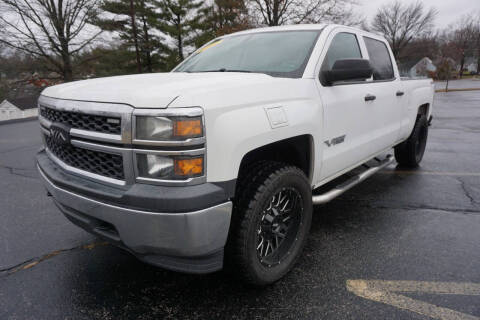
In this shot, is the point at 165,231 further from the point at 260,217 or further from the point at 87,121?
the point at 87,121

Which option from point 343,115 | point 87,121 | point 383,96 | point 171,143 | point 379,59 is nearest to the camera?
point 171,143

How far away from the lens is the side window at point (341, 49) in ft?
9.36

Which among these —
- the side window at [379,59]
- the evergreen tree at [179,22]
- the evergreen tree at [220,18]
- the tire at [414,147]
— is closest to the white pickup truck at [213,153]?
the side window at [379,59]

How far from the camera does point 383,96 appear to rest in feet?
11.6

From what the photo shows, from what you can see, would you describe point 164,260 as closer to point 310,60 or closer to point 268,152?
point 268,152

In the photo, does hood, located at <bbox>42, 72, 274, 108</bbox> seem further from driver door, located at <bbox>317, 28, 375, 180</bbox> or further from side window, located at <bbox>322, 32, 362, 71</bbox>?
side window, located at <bbox>322, 32, 362, 71</bbox>

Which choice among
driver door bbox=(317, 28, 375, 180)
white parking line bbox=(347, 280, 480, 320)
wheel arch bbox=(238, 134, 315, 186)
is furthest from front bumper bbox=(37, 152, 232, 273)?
driver door bbox=(317, 28, 375, 180)

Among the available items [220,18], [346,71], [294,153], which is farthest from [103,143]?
[220,18]

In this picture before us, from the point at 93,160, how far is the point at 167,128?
0.62 metres

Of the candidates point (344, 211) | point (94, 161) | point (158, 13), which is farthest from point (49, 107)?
point (158, 13)

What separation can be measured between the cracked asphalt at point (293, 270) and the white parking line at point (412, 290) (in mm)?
39

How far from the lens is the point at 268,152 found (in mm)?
2428

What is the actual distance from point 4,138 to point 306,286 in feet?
33.6

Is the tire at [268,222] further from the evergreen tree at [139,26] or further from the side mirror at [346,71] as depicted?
the evergreen tree at [139,26]
